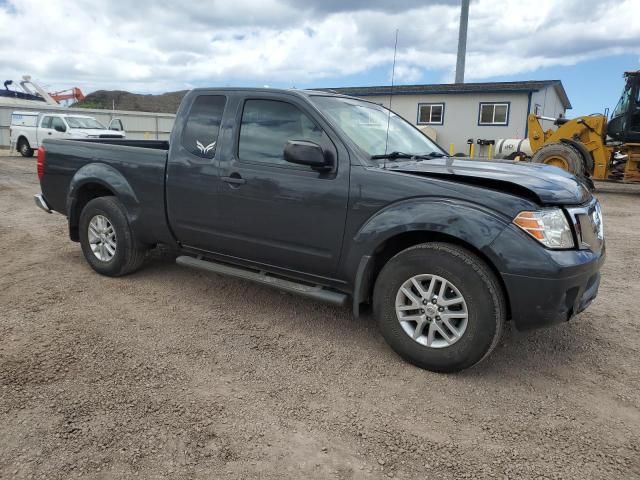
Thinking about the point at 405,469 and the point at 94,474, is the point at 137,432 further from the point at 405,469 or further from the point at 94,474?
the point at 405,469

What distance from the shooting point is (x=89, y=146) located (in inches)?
205

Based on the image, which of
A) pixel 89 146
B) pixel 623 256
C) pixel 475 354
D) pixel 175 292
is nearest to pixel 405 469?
pixel 475 354

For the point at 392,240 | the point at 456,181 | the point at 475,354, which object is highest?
the point at 456,181

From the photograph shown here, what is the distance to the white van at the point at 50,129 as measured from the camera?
1999 centimetres

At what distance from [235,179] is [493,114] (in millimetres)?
23171

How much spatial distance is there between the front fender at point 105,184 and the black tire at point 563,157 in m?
12.2

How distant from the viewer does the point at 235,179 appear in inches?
163

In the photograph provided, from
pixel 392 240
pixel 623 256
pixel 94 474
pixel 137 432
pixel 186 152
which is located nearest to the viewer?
pixel 94 474

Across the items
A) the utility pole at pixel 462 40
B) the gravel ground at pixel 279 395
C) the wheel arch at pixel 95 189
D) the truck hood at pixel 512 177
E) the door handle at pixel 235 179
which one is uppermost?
the utility pole at pixel 462 40

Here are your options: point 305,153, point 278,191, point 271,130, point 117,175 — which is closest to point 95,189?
point 117,175

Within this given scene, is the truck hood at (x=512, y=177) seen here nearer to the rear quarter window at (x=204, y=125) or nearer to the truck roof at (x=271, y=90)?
the truck roof at (x=271, y=90)

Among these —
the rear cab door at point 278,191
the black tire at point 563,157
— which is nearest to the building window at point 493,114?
the black tire at point 563,157

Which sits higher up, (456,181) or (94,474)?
(456,181)

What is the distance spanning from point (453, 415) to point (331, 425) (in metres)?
0.72
